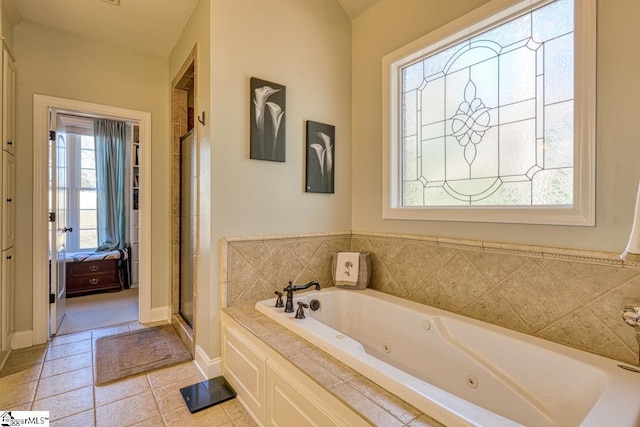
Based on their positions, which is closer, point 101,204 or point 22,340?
point 22,340

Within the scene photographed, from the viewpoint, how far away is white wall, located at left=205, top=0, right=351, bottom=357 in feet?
6.79

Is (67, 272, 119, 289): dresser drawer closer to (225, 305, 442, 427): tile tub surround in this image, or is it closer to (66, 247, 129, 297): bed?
(66, 247, 129, 297): bed

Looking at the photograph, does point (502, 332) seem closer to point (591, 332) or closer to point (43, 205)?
point (591, 332)

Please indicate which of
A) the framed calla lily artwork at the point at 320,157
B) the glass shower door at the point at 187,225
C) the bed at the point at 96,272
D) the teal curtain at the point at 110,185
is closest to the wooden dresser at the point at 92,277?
the bed at the point at 96,272

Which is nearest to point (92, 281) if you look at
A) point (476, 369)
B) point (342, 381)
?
point (342, 381)

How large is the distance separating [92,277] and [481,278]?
4.72 metres

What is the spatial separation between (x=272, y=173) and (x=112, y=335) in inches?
82.6

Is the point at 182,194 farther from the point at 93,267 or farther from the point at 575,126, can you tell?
the point at 575,126

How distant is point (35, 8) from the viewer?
239 cm

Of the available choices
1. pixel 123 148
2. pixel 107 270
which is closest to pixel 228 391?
pixel 107 270

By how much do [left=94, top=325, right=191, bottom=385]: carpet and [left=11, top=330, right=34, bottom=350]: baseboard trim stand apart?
0.50 meters

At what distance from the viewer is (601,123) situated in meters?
1.44

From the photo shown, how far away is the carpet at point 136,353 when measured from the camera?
212 centimetres

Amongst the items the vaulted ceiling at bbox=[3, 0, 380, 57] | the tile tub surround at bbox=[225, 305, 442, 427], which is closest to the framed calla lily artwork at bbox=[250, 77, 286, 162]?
the vaulted ceiling at bbox=[3, 0, 380, 57]
